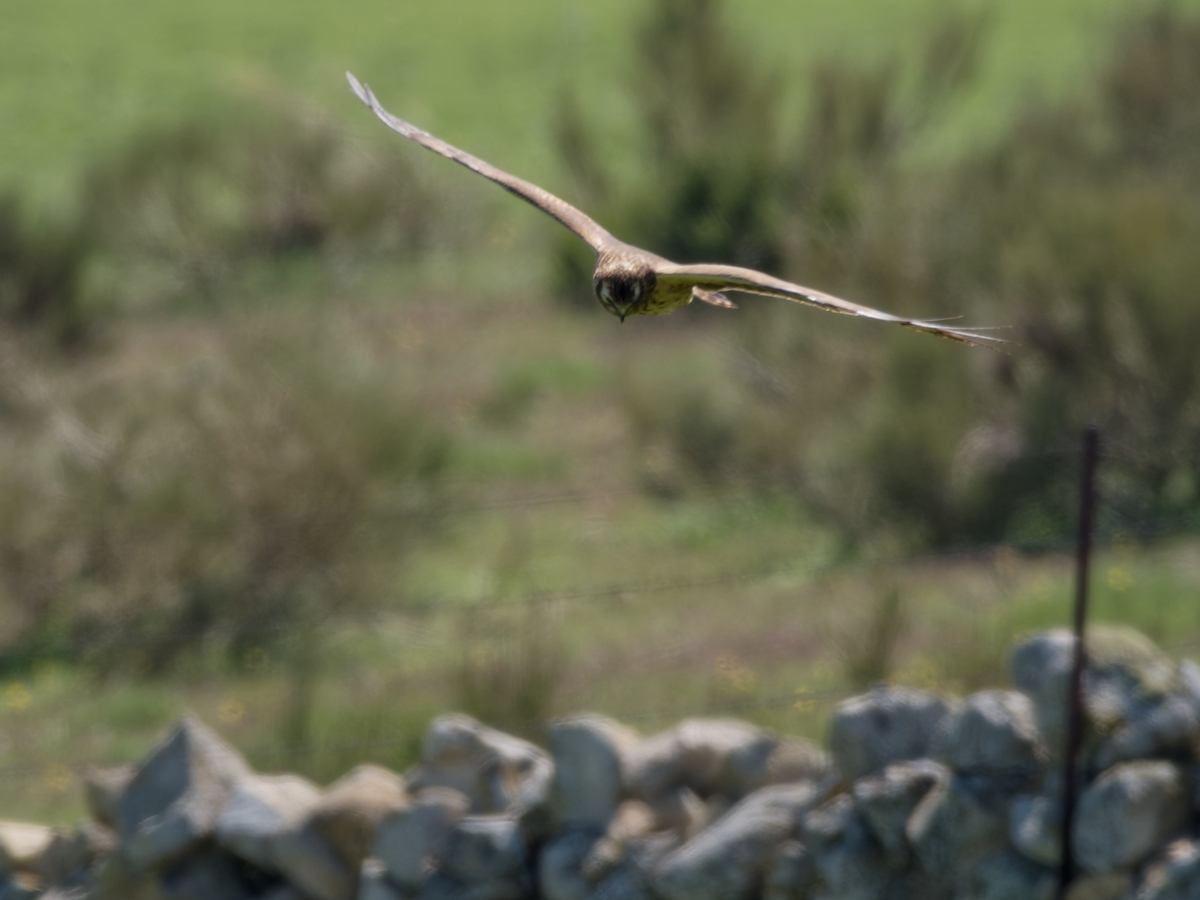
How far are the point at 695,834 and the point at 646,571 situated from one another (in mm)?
6023

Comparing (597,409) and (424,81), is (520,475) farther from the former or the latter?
(424,81)

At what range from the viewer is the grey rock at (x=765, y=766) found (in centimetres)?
506

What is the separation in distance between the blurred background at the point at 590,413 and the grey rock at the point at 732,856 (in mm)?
782

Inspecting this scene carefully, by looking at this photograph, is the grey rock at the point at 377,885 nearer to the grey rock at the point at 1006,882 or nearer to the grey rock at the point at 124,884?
the grey rock at the point at 124,884

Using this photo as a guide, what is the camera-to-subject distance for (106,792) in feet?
17.7

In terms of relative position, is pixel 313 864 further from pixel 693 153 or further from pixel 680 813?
pixel 693 153

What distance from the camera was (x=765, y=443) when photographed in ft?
42.1

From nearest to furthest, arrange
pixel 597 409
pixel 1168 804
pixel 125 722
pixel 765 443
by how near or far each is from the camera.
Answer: pixel 1168 804 < pixel 125 722 < pixel 765 443 < pixel 597 409

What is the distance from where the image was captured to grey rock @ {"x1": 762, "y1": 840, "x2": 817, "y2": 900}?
4770mm

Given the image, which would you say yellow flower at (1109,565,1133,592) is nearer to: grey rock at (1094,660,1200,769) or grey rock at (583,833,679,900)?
grey rock at (1094,660,1200,769)

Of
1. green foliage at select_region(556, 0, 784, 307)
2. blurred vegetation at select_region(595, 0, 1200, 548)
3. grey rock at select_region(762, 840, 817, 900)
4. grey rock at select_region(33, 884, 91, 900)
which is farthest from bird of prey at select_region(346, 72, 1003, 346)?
green foliage at select_region(556, 0, 784, 307)

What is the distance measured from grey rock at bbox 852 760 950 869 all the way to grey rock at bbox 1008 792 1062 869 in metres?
0.24

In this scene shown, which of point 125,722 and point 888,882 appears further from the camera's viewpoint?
point 125,722

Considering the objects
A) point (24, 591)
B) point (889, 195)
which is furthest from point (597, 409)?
point (24, 591)
